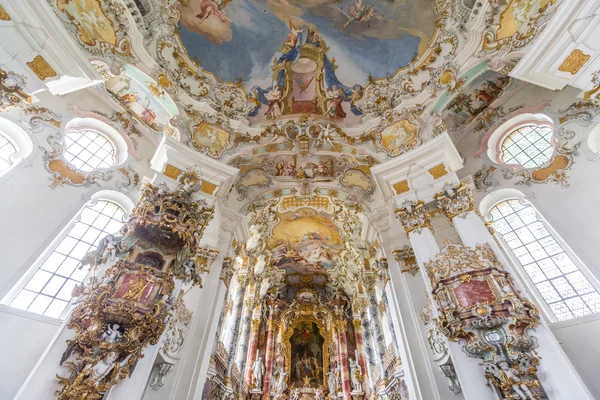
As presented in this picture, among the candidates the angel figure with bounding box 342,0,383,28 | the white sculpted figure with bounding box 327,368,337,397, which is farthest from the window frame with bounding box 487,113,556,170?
the white sculpted figure with bounding box 327,368,337,397

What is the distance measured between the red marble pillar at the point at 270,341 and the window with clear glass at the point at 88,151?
40.5 feet

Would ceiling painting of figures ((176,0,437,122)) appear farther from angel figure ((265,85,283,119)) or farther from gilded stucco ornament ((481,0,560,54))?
gilded stucco ornament ((481,0,560,54))

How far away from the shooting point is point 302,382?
15.8 metres

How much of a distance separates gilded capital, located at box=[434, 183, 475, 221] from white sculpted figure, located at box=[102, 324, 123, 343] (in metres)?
7.33

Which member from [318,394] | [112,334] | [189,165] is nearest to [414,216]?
[189,165]

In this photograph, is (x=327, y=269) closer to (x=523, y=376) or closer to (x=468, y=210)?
(x=468, y=210)

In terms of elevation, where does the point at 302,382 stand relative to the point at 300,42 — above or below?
below

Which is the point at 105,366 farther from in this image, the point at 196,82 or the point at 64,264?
the point at 196,82

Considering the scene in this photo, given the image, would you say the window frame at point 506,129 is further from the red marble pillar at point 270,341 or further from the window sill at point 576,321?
the red marble pillar at point 270,341

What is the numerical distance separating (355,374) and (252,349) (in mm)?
5484

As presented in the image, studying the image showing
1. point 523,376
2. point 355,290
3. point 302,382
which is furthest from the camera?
point 355,290

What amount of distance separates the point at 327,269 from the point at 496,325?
516 inches

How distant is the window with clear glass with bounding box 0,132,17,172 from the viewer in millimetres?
7090

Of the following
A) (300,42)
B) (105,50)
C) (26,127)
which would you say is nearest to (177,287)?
(26,127)
